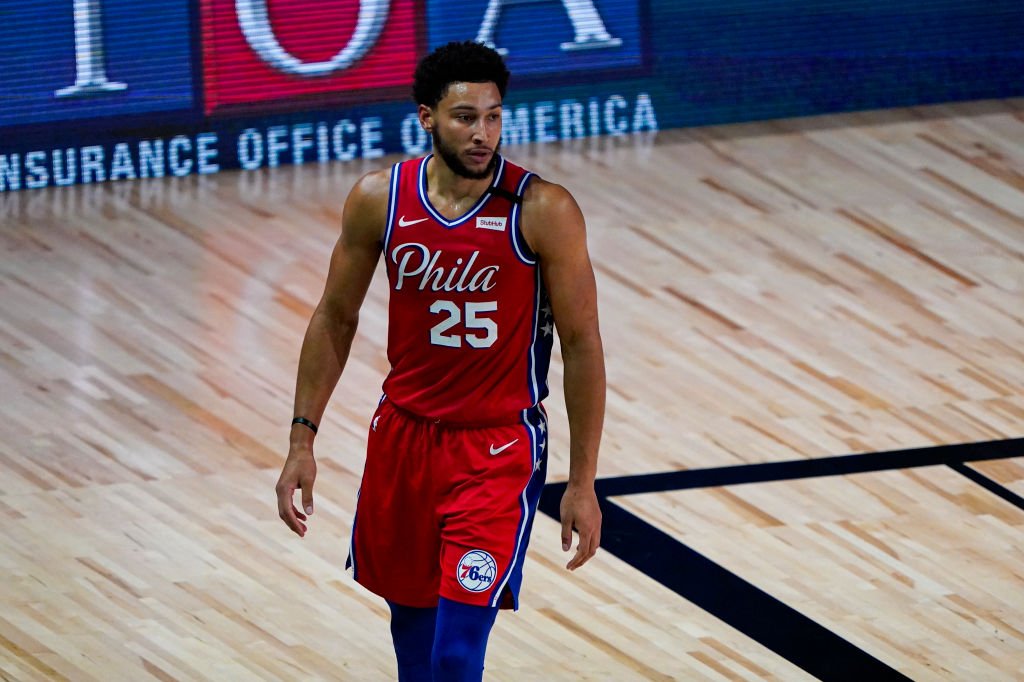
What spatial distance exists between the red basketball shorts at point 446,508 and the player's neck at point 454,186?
18.2 inches

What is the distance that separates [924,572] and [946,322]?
1969 millimetres

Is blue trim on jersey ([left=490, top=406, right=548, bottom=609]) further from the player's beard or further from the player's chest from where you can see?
the player's beard

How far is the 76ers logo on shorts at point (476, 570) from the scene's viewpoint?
3.37 m

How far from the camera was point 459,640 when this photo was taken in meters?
3.35

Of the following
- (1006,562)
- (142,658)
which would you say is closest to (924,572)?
(1006,562)

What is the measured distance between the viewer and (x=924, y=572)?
480cm

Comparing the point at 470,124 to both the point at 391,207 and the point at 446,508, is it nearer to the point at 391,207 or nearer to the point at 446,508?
the point at 391,207

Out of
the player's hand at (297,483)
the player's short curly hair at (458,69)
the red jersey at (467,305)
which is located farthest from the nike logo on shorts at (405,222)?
the player's hand at (297,483)

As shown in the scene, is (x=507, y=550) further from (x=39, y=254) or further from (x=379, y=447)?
(x=39, y=254)

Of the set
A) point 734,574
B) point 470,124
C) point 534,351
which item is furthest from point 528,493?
point 734,574

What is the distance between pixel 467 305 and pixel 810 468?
236 centimetres

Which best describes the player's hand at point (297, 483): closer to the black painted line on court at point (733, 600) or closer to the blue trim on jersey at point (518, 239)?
the blue trim on jersey at point (518, 239)

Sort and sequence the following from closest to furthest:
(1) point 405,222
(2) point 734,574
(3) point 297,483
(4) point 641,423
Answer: (1) point 405,222, (3) point 297,483, (2) point 734,574, (4) point 641,423

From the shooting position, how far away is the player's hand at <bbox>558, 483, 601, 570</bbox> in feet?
11.0
